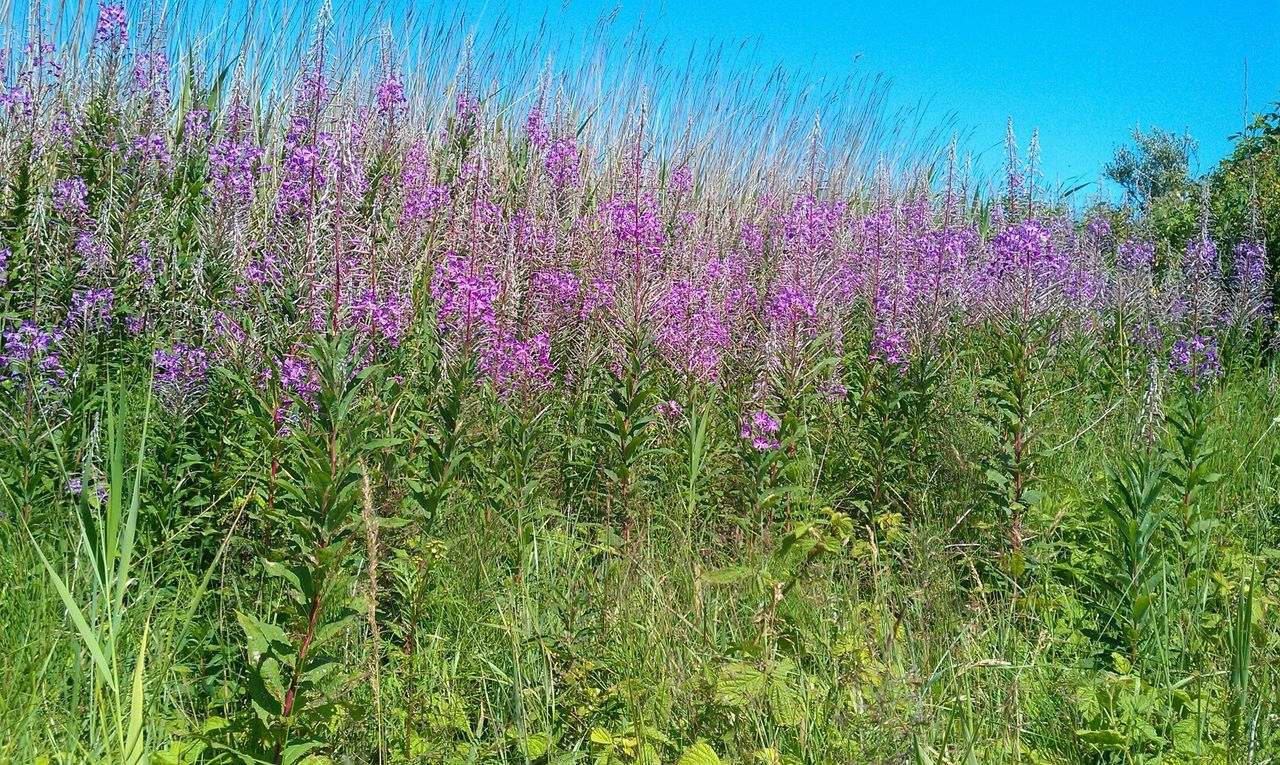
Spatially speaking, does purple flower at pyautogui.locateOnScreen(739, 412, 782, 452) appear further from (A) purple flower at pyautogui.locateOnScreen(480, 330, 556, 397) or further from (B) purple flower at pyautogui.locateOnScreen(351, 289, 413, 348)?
(B) purple flower at pyautogui.locateOnScreen(351, 289, 413, 348)

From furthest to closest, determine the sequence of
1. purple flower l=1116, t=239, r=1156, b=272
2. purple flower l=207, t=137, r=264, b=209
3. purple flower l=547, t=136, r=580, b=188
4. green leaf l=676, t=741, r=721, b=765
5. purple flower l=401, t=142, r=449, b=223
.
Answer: purple flower l=1116, t=239, r=1156, b=272 → purple flower l=547, t=136, r=580, b=188 → purple flower l=401, t=142, r=449, b=223 → purple flower l=207, t=137, r=264, b=209 → green leaf l=676, t=741, r=721, b=765

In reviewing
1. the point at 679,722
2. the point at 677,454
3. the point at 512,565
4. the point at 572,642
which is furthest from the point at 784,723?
the point at 677,454

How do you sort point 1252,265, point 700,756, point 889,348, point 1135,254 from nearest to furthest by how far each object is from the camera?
point 700,756 → point 889,348 → point 1252,265 → point 1135,254

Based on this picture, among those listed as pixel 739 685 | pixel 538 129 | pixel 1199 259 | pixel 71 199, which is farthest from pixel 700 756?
pixel 538 129

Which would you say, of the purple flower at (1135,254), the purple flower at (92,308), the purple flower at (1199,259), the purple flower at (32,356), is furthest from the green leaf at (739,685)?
the purple flower at (1135,254)

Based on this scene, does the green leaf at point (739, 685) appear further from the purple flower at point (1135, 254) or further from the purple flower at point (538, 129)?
the purple flower at point (1135, 254)

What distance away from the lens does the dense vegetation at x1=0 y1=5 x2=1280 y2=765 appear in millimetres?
2141

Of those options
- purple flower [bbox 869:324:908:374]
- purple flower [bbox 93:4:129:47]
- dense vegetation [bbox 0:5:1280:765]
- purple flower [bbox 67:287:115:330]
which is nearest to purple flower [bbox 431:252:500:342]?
dense vegetation [bbox 0:5:1280:765]

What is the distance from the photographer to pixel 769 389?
3855mm

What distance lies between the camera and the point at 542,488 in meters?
3.75

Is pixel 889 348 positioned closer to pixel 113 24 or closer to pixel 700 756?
pixel 700 756

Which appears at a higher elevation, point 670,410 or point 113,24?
point 113,24

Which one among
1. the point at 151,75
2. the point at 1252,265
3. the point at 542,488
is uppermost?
the point at 151,75

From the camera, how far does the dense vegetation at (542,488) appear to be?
214cm
